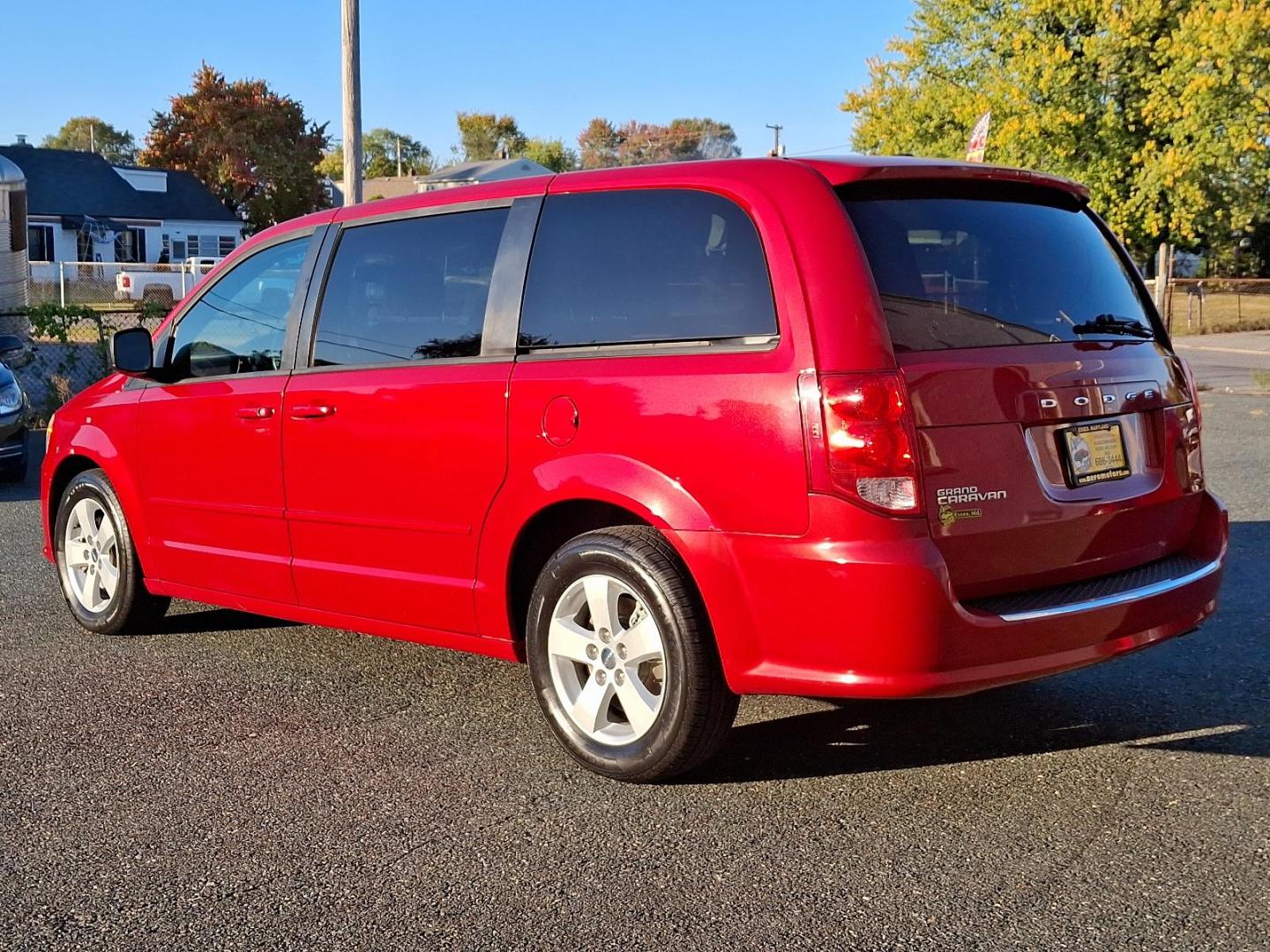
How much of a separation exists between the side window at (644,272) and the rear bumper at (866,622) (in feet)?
2.14

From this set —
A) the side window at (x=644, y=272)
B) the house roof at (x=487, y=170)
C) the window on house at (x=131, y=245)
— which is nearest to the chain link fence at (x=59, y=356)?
the side window at (x=644, y=272)

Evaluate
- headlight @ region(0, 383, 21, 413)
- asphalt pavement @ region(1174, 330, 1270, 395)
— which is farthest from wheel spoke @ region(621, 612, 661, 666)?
asphalt pavement @ region(1174, 330, 1270, 395)

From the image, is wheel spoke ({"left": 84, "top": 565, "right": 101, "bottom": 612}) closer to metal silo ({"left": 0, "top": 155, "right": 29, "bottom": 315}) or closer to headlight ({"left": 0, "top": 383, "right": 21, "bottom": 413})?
headlight ({"left": 0, "top": 383, "right": 21, "bottom": 413})

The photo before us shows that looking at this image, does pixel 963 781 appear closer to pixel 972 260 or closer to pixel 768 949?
pixel 768 949

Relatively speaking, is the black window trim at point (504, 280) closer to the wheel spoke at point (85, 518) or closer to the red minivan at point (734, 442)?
the red minivan at point (734, 442)

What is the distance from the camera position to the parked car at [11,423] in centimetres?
1116

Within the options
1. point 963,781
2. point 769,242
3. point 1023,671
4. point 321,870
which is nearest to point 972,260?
point 769,242

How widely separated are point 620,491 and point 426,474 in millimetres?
917

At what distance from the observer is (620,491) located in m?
4.16

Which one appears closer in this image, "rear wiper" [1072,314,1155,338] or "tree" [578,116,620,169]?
"rear wiper" [1072,314,1155,338]

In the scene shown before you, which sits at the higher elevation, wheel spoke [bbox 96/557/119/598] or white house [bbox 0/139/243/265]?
white house [bbox 0/139/243/265]

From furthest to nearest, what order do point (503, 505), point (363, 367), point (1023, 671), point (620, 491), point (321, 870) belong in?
point (363, 367), point (503, 505), point (620, 491), point (1023, 671), point (321, 870)

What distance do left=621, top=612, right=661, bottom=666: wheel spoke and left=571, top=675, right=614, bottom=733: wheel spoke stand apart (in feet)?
0.47

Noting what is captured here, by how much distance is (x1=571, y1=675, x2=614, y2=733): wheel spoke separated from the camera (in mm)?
4340
